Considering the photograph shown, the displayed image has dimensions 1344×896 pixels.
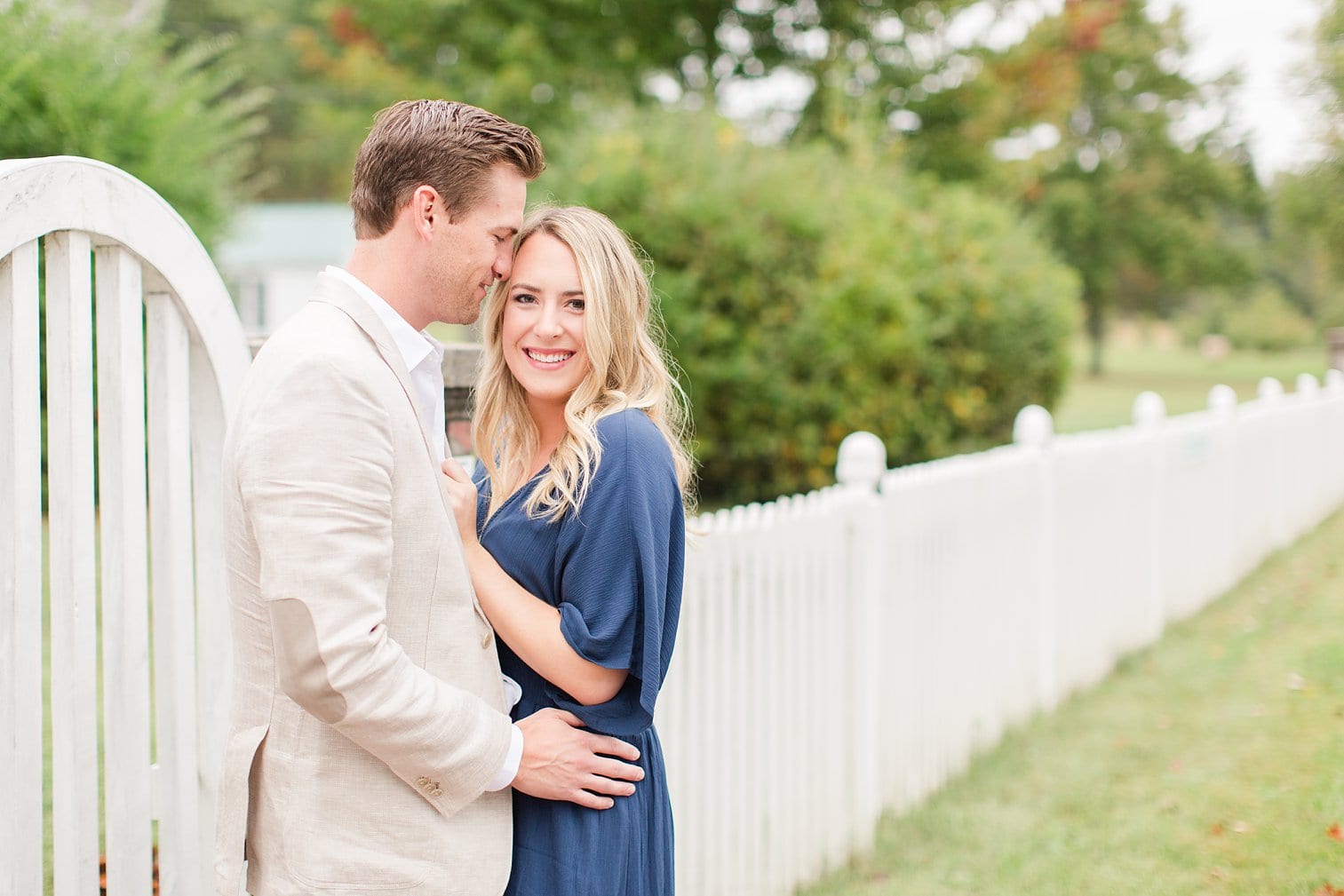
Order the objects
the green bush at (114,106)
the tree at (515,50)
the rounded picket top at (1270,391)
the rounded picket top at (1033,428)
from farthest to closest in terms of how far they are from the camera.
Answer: the tree at (515,50)
the rounded picket top at (1270,391)
the rounded picket top at (1033,428)
the green bush at (114,106)

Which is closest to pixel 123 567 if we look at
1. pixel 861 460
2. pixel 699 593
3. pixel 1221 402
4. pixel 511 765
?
pixel 511 765

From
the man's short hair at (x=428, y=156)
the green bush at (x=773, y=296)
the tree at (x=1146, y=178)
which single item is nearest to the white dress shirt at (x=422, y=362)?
the man's short hair at (x=428, y=156)

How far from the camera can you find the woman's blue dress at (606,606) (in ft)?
6.97

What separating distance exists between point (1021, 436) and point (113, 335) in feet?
16.3

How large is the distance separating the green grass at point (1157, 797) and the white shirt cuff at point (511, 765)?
277 cm

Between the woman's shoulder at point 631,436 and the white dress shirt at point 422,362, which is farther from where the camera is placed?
the woman's shoulder at point 631,436

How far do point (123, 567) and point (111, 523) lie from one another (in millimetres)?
99

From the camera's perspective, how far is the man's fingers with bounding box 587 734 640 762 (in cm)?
219

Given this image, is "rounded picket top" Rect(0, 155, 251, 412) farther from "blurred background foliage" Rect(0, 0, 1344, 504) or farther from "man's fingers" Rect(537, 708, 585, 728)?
"blurred background foliage" Rect(0, 0, 1344, 504)

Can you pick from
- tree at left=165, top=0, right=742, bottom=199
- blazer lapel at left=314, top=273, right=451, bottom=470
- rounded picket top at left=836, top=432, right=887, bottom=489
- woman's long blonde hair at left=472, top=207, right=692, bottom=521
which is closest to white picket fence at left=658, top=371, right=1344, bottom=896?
rounded picket top at left=836, top=432, right=887, bottom=489

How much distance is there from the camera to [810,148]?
11906 mm

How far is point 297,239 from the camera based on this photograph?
2652cm

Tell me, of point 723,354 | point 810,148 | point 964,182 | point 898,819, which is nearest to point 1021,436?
point 898,819

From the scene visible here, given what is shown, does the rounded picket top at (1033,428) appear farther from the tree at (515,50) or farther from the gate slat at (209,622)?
the tree at (515,50)
